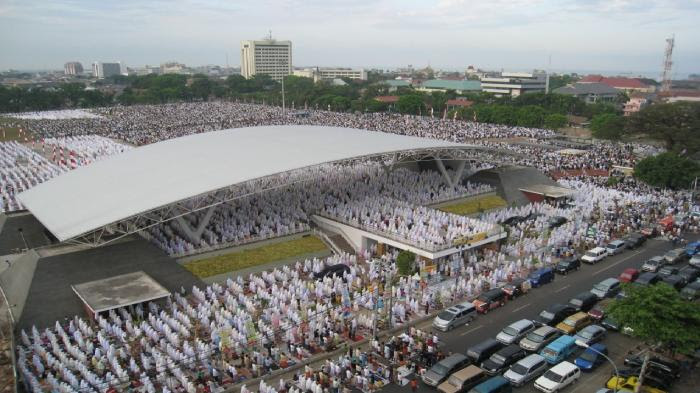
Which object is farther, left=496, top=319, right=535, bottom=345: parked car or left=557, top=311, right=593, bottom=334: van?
left=557, top=311, right=593, bottom=334: van

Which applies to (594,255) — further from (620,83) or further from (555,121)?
(620,83)

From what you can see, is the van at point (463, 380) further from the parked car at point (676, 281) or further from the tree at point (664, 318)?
the parked car at point (676, 281)

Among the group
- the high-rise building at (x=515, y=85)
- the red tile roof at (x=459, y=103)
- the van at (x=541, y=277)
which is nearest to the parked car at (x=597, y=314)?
the van at (x=541, y=277)

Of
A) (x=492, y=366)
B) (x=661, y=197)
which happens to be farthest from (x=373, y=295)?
(x=661, y=197)

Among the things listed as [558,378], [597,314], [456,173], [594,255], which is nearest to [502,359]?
[558,378]

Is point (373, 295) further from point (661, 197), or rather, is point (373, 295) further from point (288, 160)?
point (661, 197)

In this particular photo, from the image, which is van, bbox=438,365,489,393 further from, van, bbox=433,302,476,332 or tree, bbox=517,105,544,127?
tree, bbox=517,105,544,127

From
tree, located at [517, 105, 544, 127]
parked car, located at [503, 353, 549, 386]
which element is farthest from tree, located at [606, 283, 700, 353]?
tree, located at [517, 105, 544, 127]
